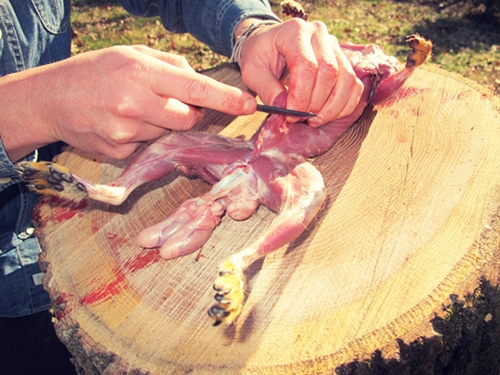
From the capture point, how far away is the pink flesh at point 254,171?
1904 millimetres

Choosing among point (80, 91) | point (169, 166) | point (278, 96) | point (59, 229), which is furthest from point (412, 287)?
point (59, 229)

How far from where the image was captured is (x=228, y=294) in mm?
1563

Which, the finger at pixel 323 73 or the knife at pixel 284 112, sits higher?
the finger at pixel 323 73

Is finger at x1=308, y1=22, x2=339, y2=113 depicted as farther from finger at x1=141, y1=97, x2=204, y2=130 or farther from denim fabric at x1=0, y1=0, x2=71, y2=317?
denim fabric at x1=0, y1=0, x2=71, y2=317

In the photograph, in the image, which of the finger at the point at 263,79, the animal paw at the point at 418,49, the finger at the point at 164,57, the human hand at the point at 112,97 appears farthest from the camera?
the animal paw at the point at 418,49

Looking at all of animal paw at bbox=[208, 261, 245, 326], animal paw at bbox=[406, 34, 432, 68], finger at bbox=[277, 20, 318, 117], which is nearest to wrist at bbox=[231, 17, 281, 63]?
finger at bbox=[277, 20, 318, 117]

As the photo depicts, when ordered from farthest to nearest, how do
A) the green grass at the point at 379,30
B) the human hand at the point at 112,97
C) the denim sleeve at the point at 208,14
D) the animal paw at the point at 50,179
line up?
the green grass at the point at 379,30 → the denim sleeve at the point at 208,14 → the animal paw at the point at 50,179 → the human hand at the point at 112,97

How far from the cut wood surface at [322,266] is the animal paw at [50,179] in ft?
0.76

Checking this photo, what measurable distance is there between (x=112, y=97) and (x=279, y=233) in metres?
0.79

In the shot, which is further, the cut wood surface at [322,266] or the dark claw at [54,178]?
the dark claw at [54,178]

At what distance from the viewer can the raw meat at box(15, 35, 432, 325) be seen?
6.05 feet

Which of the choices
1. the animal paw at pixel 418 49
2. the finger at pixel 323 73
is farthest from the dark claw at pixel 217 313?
the animal paw at pixel 418 49

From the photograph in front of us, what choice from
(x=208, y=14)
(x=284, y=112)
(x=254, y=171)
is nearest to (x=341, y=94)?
(x=284, y=112)

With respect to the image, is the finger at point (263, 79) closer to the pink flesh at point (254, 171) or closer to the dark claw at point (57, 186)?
the pink flesh at point (254, 171)
